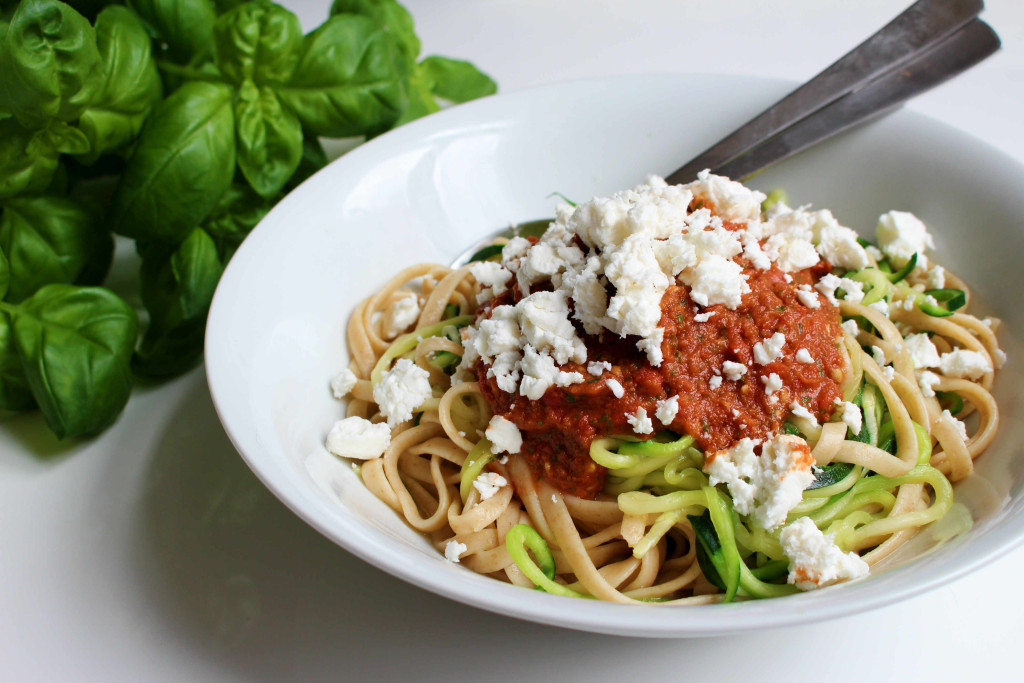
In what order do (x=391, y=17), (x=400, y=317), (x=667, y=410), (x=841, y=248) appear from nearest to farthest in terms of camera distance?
(x=667, y=410)
(x=841, y=248)
(x=400, y=317)
(x=391, y=17)

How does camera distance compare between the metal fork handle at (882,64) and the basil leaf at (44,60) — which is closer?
the basil leaf at (44,60)

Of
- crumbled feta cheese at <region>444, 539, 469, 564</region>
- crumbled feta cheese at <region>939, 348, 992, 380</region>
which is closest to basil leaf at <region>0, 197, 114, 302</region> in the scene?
crumbled feta cheese at <region>444, 539, 469, 564</region>

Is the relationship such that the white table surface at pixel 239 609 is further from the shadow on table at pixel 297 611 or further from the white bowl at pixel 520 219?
the white bowl at pixel 520 219

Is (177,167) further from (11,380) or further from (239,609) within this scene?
(239,609)

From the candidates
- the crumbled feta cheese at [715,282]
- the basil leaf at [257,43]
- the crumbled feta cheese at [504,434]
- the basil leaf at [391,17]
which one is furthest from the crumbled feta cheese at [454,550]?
the basil leaf at [391,17]

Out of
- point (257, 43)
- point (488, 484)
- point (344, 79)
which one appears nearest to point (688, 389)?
point (488, 484)

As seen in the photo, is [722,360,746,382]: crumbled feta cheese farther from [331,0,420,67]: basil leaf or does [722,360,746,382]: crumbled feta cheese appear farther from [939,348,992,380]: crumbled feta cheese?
[331,0,420,67]: basil leaf

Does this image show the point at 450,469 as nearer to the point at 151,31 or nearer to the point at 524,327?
the point at 524,327
